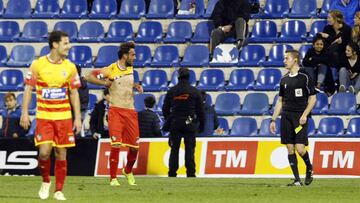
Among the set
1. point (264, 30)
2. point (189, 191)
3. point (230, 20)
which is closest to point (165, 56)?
point (230, 20)

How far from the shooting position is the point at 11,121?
25500mm

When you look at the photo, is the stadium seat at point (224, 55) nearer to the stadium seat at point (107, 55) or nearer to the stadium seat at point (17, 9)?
the stadium seat at point (107, 55)

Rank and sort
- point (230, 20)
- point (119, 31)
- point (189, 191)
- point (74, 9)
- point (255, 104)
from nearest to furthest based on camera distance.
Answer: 1. point (189, 191)
2. point (255, 104)
3. point (230, 20)
4. point (119, 31)
5. point (74, 9)

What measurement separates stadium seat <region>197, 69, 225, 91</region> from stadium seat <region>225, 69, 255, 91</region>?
212 mm

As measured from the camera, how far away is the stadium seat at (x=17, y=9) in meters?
29.9

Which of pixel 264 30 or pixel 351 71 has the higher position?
pixel 264 30

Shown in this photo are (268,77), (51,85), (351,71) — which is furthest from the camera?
(268,77)

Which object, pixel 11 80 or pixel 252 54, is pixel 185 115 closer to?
pixel 252 54

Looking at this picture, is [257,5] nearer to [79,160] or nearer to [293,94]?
[79,160]

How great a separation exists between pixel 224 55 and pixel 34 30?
5.04m

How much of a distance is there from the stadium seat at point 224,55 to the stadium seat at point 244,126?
195 cm

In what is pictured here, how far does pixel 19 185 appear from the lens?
19703mm

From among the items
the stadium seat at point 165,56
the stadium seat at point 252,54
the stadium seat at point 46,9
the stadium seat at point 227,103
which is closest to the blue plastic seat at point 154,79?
the stadium seat at point 165,56

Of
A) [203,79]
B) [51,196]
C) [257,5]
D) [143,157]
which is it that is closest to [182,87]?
[143,157]
